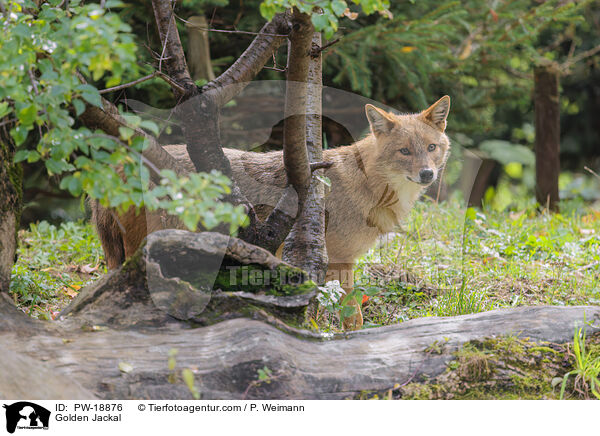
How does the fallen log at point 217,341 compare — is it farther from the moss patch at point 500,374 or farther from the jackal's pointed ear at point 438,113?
the jackal's pointed ear at point 438,113

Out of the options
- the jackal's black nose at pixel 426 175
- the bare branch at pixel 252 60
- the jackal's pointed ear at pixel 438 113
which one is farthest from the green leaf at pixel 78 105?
the jackal's pointed ear at pixel 438 113

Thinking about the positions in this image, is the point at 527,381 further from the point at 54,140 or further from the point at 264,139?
the point at 264,139

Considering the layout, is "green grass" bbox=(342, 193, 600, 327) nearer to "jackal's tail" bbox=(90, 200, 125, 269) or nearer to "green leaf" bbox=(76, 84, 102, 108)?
"jackal's tail" bbox=(90, 200, 125, 269)

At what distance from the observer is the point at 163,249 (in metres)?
3.04

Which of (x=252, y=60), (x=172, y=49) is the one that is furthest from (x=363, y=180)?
(x=172, y=49)

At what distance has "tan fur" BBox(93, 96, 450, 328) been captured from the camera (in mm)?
4766

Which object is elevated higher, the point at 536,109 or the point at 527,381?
the point at 536,109

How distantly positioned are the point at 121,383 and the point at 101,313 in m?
0.48

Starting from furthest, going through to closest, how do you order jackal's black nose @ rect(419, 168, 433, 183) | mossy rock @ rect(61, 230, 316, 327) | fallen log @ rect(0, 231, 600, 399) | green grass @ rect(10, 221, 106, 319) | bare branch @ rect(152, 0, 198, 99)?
jackal's black nose @ rect(419, 168, 433, 183) < green grass @ rect(10, 221, 106, 319) < bare branch @ rect(152, 0, 198, 99) < mossy rock @ rect(61, 230, 316, 327) < fallen log @ rect(0, 231, 600, 399)

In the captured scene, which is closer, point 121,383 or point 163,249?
point 121,383

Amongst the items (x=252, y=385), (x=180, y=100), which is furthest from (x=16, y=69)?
(x=252, y=385)

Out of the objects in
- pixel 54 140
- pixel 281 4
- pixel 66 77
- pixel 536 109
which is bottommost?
pixel 54 140
